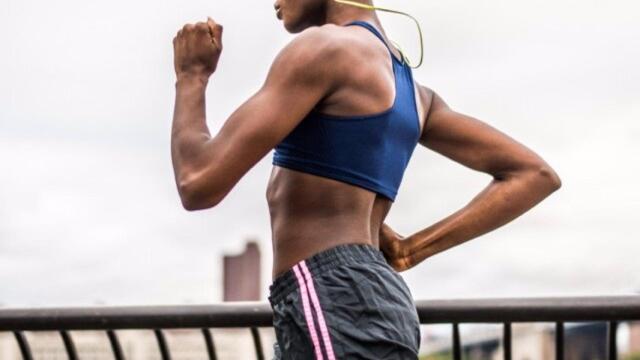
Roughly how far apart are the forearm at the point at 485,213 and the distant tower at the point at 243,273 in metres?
60.9

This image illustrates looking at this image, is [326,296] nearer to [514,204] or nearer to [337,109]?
[337,109]

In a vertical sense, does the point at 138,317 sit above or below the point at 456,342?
above

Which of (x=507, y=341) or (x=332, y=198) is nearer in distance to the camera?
(x=332, y=198)

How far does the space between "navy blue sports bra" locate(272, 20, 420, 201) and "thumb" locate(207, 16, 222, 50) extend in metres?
0.29

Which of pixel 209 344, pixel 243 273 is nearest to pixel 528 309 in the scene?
pixel 209 344

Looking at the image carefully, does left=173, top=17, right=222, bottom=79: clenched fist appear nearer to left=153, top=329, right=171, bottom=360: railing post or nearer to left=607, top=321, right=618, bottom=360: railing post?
left=153, top=329, right=171, bottom=360: railing post

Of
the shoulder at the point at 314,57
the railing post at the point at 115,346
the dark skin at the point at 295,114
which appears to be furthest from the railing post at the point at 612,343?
the shoulder at the point at 314,57

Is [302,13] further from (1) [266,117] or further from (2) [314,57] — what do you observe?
(1) [266,117]

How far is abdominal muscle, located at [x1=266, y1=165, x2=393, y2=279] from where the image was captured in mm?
3213

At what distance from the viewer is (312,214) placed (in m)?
3.24

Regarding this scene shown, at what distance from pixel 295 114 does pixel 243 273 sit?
66221mm

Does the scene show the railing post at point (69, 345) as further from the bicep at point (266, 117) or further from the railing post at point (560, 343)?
the bicep at point (266, 117)

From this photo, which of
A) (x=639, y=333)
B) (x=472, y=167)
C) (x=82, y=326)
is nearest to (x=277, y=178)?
(x=472, y=167)

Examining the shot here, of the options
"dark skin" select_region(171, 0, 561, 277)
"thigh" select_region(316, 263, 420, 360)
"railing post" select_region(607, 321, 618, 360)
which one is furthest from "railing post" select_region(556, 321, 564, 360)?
"thigh" select_region(316, 263, 420, 360)
